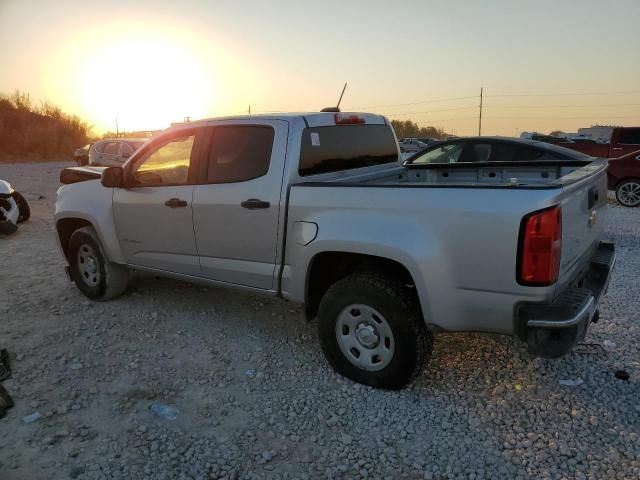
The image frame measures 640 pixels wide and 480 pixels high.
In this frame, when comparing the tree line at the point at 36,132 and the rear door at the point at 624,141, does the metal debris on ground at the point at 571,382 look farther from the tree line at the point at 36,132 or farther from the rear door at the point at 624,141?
the tree line at the point at 36,132

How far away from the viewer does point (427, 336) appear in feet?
10.7

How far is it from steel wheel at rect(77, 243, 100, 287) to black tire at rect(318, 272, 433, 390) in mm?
2798

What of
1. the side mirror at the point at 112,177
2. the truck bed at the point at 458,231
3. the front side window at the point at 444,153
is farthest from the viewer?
the front side window at the point at 444,153

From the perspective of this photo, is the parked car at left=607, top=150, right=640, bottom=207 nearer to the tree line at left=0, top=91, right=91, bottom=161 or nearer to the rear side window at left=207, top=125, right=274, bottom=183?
the rear side window at left=207, top=125, right=274, bottom=183

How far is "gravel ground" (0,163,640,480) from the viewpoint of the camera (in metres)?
2.72

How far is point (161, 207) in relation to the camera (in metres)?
4.41

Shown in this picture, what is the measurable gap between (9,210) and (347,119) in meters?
7.26

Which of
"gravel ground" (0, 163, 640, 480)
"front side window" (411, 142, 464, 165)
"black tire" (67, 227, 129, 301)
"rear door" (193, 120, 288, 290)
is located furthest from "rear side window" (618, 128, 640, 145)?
"black tire" (67, 227, 129, 301)

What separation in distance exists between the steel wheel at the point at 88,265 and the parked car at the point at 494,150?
19.1 ft

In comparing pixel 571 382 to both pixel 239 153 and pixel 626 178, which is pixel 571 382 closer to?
pixel 239 153

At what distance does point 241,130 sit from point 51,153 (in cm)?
3994

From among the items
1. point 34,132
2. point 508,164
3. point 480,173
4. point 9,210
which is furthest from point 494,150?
point 34,132

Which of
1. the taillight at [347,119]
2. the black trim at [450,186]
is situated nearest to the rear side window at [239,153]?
the black trim at [450,186]

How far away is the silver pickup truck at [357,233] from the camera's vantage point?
2.73m
